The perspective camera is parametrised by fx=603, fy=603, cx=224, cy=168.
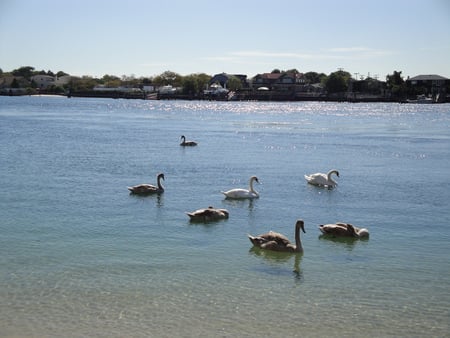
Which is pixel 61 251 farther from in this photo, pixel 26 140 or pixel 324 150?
pixel 26 140

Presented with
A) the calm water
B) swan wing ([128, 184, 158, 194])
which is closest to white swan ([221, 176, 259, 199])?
the calm water

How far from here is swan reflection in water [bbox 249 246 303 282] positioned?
1320 centimetres

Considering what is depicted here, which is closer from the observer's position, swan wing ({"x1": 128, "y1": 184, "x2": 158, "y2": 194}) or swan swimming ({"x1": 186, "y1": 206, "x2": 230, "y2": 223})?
swan swimming ({"x1": 186, "y1": 206, "x2": 230, "y2": 223})

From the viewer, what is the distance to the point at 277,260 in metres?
14.2

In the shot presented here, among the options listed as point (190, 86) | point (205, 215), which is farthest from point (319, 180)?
point (190, 86)

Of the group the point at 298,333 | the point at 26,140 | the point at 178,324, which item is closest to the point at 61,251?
the point at 178,324

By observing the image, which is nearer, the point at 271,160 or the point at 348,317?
the point at 348,317

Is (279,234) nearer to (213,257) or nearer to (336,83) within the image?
(213,257)

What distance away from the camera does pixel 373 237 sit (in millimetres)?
16438

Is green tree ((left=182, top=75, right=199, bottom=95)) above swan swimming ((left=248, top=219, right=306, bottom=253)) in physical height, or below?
above

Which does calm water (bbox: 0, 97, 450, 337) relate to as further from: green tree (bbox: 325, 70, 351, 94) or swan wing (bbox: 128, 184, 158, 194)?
green tree (bbox: 325, 70, 351, 94)

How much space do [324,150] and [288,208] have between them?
22.2 m

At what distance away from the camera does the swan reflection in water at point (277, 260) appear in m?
13.2

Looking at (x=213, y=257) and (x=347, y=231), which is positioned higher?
(x=347, y=231)
